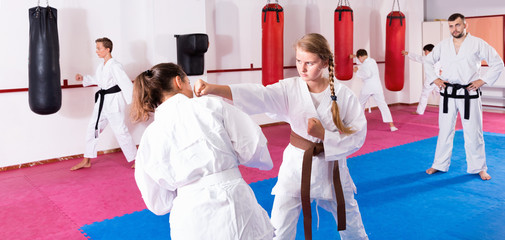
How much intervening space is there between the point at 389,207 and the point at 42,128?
3978 mm

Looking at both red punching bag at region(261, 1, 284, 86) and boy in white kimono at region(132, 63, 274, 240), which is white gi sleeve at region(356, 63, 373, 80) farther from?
boy in white kimono at region(132, 63, 274, 240)

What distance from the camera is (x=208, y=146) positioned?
1573mm

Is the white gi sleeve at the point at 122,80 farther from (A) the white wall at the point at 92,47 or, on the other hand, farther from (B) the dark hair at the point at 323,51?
(B) the dark hair at the point at 323,51

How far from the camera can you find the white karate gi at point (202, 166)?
1.57 metres

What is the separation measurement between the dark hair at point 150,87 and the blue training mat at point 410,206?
157 cm

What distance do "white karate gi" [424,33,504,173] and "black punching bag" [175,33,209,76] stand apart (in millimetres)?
2732

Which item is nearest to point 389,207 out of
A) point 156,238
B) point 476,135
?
point 476,135

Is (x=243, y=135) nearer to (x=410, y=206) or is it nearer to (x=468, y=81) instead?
(x=410, y=206)

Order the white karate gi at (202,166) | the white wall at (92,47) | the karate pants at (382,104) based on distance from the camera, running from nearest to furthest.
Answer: the white karate gi at (202,166) < the white wall at (92,47) < the karate pants at (382,104)

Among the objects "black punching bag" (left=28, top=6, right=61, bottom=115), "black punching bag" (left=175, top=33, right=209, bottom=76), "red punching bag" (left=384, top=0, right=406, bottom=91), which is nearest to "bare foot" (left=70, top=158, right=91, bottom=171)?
"black punching bag" (left=28, top=6, right=61, bottom=115)

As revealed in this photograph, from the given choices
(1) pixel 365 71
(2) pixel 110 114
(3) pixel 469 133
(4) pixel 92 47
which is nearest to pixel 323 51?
(3) pixel 469 133

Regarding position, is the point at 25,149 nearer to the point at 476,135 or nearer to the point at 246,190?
the point at 246,190

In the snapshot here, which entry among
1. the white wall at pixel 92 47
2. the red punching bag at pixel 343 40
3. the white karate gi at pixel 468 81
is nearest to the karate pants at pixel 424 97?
the red punching bag at pixel 343 40

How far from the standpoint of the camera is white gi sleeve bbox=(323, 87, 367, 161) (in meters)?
2.19
